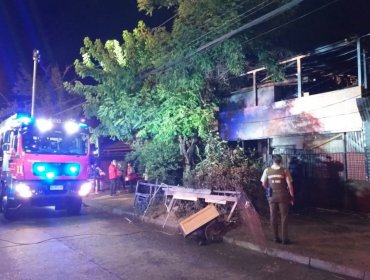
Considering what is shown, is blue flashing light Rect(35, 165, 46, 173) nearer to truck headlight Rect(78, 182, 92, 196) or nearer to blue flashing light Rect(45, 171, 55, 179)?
blue flashing light Rect(45, 171, 55, 179)

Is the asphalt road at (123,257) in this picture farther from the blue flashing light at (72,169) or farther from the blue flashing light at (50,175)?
the blue flashing light at (72,169)

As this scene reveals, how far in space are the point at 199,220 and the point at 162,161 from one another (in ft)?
16.9

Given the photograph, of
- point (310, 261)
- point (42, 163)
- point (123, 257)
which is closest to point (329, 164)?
point (310, 261)

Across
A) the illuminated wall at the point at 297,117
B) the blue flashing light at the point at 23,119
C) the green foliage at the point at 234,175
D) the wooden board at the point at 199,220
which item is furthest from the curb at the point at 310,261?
the blue flashing light at the point at 23,119

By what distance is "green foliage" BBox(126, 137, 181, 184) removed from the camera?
13656mm

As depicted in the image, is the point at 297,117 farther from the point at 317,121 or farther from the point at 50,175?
the point at 50,175

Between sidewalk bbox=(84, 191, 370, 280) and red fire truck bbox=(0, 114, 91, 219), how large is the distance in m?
2.96

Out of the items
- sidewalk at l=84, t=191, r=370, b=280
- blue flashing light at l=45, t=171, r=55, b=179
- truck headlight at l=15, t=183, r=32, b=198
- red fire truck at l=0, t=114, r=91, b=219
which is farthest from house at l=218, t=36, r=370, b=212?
truck headlight at l=15, t=183, r=32, b=198

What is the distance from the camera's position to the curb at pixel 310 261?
6270 millimetres

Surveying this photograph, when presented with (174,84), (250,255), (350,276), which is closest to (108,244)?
(250,255)

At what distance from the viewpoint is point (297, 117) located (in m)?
13.0

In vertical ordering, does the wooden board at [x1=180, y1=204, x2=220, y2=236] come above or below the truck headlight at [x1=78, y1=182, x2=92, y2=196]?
below

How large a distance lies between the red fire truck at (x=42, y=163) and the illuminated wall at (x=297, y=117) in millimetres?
5780

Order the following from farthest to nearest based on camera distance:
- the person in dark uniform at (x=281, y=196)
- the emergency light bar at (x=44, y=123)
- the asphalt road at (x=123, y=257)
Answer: the emergency light bar at (x=44, y=123), the person in dark uniform at (x=281, y=196), the asphalt road at (x=123, y=257)
